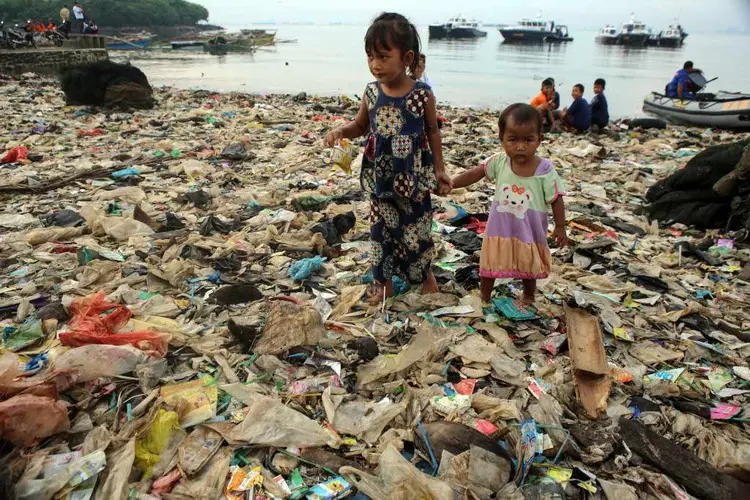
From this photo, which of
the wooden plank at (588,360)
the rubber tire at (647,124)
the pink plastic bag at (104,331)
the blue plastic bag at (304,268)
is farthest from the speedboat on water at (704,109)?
the pink plastic bag at (104,331)

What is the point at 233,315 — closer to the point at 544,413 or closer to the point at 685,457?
the point at 544,413

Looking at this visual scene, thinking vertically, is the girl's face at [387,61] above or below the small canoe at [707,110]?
above

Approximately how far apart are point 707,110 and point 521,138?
12403 mm

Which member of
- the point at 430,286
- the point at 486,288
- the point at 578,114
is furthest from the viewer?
the point at 578,114

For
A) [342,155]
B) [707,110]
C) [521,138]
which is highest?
[707,110]

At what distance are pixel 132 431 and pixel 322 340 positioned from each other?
1.01 meters

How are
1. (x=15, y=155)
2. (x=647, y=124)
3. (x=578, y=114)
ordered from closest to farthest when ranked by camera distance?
(x=15, y=155), (x=578, y=114), (x=647, y=124)

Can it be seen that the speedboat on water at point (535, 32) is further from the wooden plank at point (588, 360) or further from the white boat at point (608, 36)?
the wooden plank at point (588, 360)

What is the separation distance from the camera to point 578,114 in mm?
10242

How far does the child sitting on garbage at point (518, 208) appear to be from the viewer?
266cm

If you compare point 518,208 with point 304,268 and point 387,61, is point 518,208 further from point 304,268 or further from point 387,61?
point 304,268

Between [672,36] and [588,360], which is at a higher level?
[672,36]

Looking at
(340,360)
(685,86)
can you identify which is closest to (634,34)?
(685,86)

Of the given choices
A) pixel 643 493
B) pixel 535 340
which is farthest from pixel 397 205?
pixel 643 493
